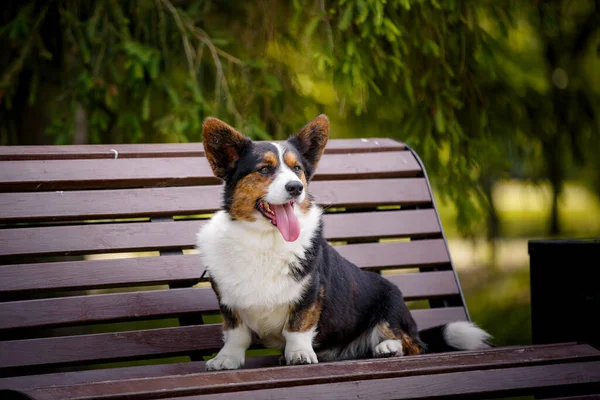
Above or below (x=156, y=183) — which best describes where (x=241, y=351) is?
below

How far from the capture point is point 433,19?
5.25 meters

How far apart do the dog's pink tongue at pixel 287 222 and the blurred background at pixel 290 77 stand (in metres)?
1.74

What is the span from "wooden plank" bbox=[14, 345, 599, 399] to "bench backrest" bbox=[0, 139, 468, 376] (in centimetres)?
30

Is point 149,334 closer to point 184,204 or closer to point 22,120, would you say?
point 184,204

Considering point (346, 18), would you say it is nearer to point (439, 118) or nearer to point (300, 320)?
point (439, 118)

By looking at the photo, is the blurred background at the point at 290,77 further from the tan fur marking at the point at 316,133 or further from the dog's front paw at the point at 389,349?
the dog's front paw at the point at 389,349

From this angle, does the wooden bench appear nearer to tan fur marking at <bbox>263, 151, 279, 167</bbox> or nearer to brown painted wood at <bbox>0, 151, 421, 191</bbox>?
brown painted wood at <bbox>0, 151, 421, 191</bbox>

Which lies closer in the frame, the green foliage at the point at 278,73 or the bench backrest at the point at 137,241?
the bench backrest at the point at 137,241

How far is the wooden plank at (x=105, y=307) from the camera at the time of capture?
3199mm

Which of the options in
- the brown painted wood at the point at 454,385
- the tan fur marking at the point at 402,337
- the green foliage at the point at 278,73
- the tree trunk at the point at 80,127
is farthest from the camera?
the tree trunk at the point at 80,127

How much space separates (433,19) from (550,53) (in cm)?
267

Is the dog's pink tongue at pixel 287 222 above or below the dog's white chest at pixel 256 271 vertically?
above

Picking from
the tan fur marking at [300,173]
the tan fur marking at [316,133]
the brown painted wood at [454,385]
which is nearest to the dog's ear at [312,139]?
the tan fur marking at [316,133]

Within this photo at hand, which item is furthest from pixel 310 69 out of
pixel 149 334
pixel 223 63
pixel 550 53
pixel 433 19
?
pixel 149 334
